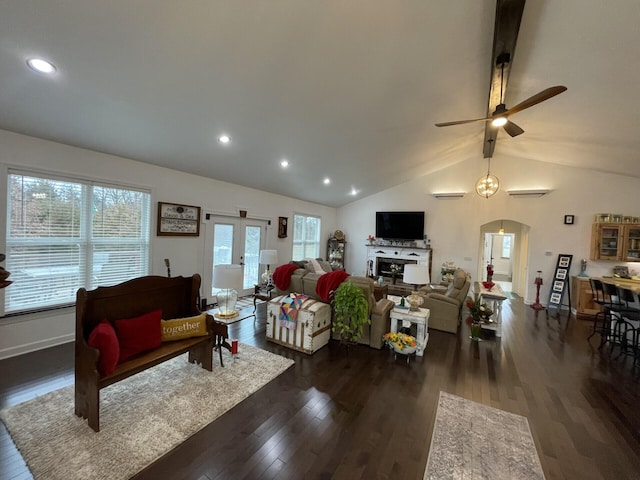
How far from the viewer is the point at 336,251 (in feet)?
29.7

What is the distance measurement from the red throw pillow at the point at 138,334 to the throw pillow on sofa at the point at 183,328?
9cm

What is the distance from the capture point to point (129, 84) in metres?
2.61

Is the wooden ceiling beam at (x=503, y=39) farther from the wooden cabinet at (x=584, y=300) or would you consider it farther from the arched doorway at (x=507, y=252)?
the arched doorway at (x=507, y=252)

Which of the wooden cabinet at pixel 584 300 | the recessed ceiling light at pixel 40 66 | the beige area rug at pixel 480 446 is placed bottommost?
the beige area rug at pixel 480 446

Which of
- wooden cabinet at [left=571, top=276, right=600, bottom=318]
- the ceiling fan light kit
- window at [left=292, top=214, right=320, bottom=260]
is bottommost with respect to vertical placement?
wooden cabinet at [left=571, top=276, right=600, bottom=318]

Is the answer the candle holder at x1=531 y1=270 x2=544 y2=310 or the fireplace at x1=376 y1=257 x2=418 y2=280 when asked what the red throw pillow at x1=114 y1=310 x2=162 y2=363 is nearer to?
the fireplace at x1=376 y1=257 x2=418 y2=280

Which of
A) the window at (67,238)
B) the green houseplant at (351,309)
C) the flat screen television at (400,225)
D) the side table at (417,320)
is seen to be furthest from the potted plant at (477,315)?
the window at (67,238)

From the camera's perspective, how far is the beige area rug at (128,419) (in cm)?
176

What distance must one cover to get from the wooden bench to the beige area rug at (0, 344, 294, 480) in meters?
0.14

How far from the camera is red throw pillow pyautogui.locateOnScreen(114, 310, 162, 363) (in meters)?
2.36

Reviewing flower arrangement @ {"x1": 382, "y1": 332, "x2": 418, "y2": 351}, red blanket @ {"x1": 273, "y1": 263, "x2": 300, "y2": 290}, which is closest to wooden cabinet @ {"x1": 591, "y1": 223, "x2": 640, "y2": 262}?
flower arrangement @ {"x1": 382, "y1": 332, "x2": 418, "y2": 351}

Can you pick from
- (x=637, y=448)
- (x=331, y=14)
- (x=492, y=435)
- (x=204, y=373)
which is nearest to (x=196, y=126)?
(x=331, y=14)

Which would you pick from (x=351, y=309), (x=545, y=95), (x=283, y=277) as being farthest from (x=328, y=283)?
(x=545, y=95)

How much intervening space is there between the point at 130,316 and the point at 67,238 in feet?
6.12
